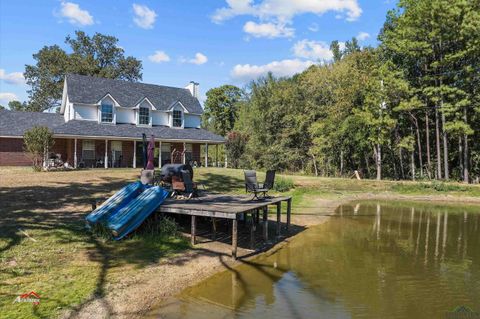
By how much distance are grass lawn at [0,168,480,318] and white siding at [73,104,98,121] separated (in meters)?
11.6

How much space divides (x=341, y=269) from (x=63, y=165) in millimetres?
22153

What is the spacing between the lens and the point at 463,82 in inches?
1043

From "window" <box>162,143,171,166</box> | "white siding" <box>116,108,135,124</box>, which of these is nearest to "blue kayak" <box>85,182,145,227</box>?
"window" <box>162,143,171,166</box>

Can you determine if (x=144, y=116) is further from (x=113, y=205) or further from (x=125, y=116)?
(x=113, y=205)

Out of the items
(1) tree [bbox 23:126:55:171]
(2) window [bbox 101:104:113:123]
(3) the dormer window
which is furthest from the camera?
(3) the dormer window

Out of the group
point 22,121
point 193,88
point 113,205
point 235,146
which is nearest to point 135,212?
point 113,205

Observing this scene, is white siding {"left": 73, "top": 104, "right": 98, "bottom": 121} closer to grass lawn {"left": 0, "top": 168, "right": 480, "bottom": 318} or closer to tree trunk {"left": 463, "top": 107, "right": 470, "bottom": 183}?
grass lawn {"left": 0, "top": 168, "right": 480, "bottom": 318}

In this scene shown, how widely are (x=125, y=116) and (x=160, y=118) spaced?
311cm

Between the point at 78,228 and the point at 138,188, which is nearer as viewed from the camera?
the point at 78,228

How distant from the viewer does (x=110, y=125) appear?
2953 cm

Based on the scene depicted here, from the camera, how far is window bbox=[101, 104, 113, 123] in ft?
97.3

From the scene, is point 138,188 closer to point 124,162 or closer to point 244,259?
point 244,259

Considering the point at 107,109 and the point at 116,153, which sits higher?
the point at 107,109

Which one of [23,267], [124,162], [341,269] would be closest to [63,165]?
[124,162]
